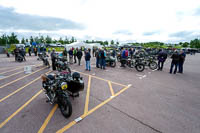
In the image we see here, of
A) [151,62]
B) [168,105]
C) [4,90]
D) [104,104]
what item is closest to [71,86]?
[104,104]

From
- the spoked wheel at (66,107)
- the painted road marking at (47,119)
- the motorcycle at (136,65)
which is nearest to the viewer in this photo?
the painted road marking at (47,119)

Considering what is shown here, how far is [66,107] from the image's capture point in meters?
2.75

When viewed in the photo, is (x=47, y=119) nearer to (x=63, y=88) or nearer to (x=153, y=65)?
(x=63, y=88)

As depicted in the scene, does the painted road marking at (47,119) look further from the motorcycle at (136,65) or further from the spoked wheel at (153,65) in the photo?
the spoked wheel at (153,65)

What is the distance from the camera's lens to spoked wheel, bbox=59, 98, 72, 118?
2.59 metres

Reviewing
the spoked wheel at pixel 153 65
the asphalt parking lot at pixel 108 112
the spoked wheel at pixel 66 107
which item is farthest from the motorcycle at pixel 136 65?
the spoked wheel at pixel 66 107

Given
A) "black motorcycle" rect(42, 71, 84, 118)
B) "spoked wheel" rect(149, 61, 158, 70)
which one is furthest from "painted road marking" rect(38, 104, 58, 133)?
"spoked wheel" rect(149, 61, 158, 70)

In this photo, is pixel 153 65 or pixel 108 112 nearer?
pixel 108 112

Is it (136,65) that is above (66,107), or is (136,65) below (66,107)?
above

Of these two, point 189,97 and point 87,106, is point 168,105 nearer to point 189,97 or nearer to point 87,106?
point 189,97

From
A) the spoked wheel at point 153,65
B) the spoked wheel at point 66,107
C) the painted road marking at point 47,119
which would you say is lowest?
the painted road marking at point 47,119

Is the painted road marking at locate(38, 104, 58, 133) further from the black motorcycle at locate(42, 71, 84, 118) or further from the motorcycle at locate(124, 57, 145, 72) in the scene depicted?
the motorcycle at locate(124, 57, 145, 72)

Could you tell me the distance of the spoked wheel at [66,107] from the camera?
2.59m

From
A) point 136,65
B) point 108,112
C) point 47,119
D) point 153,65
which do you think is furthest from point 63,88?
point 153,65
